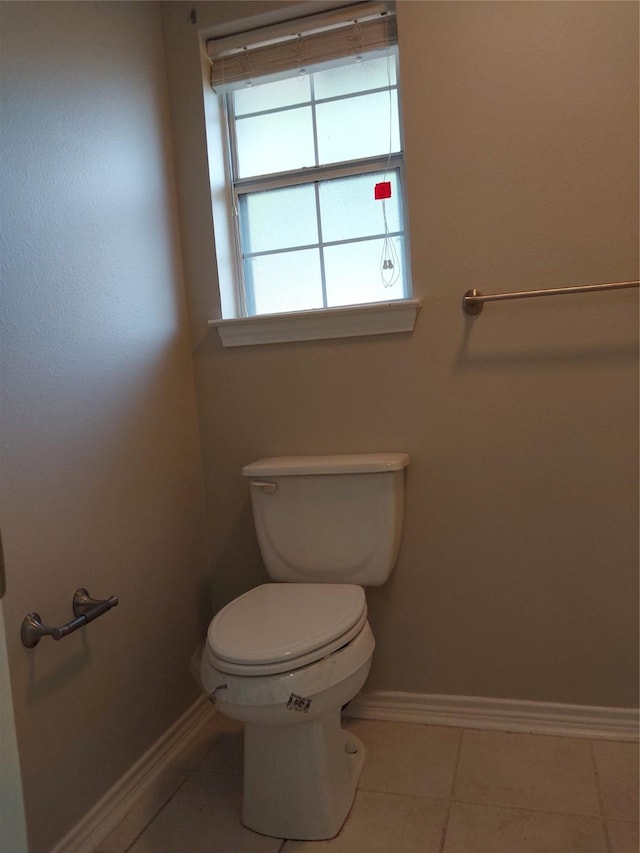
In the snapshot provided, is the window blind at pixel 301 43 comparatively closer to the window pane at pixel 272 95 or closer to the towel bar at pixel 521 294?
the window pane at pixel 272 95

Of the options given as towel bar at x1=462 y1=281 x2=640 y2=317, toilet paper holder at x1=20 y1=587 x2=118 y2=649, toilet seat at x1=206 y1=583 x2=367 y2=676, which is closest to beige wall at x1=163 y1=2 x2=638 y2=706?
towel bar at x1=462 y1=281 x2=640 y2=317

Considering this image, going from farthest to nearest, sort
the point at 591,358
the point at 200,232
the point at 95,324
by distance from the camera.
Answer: the point at 200,232, the point at 591,358, the point at 95,324

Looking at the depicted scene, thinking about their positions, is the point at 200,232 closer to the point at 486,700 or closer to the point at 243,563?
the point at 243,563

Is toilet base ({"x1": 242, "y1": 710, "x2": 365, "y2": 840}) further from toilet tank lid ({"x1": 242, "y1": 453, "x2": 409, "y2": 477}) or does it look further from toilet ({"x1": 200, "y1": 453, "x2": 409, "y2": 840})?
toilet tank lid ({"x1": 242, "y1": 453, "x2": 409, "y2": 477})

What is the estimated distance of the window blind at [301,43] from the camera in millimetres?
1700

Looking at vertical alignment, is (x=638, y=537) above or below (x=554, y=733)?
above

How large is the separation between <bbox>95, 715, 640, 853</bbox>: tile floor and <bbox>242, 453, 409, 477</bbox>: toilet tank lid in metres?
0.74

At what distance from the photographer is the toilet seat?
1216mm

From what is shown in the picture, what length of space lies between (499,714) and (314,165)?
65.2 inches

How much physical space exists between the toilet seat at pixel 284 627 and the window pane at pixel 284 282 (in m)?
0.86

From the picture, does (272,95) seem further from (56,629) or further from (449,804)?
(449,804)

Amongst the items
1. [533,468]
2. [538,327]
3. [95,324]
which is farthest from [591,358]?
[95,324]

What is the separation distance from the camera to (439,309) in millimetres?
1651

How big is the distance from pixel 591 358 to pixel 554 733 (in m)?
0.98
